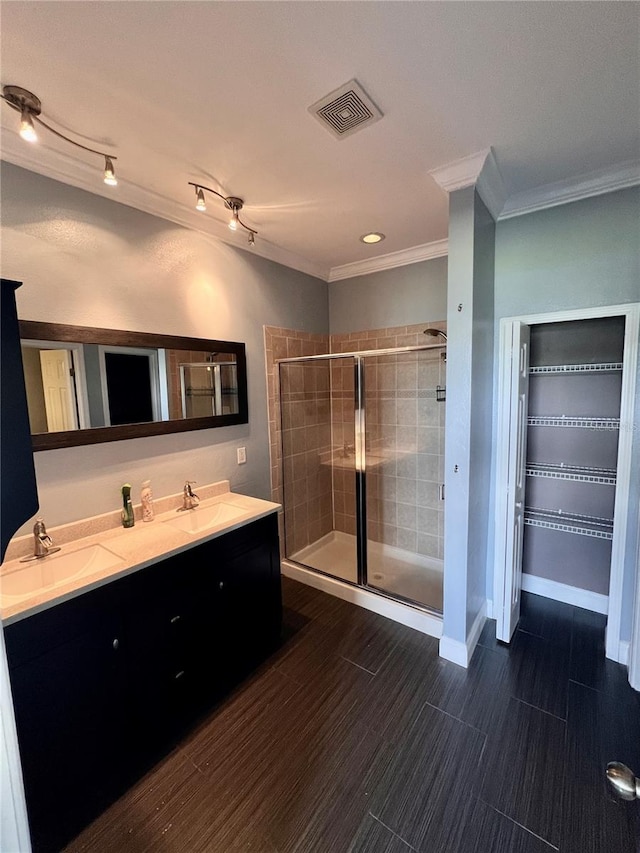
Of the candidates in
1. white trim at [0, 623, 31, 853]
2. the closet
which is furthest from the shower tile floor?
white trim at [0, 623, 31, 853]

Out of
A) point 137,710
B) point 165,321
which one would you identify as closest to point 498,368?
point 165,321

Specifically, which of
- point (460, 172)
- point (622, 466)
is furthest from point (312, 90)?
point (622, 466)

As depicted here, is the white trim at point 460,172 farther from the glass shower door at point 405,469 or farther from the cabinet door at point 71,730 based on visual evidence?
the cabinet door at point 71,730

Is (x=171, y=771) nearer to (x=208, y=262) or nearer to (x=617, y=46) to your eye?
(x=208, y=262)

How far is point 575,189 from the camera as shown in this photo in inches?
76.0

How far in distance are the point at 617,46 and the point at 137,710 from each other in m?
3.00

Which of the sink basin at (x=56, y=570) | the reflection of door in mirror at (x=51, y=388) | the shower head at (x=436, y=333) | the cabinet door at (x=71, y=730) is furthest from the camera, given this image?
the shower head at (x=436, y=333)

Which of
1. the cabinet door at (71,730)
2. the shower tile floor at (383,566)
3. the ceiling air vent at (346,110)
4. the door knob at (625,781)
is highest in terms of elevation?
the ceiling air vent at (346,110)

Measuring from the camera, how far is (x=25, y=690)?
3.87 ft

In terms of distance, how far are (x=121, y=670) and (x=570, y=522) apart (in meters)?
2.81

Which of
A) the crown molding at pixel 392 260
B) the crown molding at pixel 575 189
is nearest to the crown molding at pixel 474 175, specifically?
the crown molding at pixel 575 189

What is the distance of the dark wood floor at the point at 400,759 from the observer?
4.18 ft

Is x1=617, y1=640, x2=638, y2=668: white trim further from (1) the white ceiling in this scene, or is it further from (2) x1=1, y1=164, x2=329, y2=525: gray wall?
(1) the white ceiling

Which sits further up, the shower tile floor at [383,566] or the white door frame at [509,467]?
the white door frame at [509,467]
